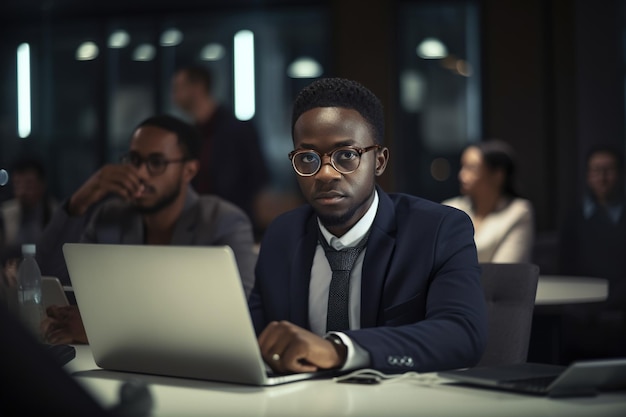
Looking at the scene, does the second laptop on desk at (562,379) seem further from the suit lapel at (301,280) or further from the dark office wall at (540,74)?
the dark office wall at (540,74)

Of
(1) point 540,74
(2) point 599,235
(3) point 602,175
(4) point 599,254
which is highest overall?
(1) point 540,74

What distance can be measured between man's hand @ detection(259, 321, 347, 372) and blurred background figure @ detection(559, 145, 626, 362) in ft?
11.9

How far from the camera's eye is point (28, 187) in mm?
7012

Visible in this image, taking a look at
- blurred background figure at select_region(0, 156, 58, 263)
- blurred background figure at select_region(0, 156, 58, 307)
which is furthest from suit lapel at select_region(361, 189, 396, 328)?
blurred background figure at select_region(0, 156, 58, 263)

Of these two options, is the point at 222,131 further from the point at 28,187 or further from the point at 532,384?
the point at 532,384

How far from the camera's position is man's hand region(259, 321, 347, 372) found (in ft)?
5.44

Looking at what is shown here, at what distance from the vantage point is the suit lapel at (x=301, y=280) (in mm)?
2158

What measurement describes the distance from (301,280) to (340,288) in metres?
0.11

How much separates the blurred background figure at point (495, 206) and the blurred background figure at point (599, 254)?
19.7 inches

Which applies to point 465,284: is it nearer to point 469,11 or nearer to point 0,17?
point 469,11

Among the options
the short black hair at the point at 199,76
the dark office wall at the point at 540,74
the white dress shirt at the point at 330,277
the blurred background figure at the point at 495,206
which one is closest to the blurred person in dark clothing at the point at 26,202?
the short black hair at the point at 199,76

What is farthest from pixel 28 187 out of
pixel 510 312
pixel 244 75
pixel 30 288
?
pixel 510 312

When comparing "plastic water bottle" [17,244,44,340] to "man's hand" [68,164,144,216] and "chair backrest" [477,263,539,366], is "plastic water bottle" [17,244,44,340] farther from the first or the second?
"chair backrest" [477,263,539,366]

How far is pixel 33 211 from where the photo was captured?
6434 millimetres
